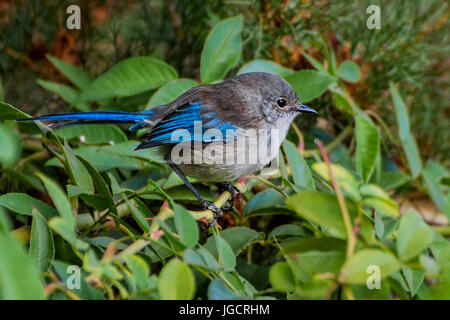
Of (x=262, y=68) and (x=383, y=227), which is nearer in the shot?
(x=383, y=227)

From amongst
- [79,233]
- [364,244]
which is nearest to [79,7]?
[79,233]

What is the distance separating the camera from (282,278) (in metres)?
1.37

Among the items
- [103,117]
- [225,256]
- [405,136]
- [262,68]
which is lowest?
[225,256]

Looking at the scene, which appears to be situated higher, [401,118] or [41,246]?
[401,118]

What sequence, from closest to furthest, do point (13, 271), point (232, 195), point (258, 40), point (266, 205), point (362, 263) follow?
1. point (13, 271)
2. point (362, 263)
3. point (266, 205)
4. point (232, 195)
5. point (258, 40)

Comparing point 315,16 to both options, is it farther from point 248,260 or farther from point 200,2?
point 248,260

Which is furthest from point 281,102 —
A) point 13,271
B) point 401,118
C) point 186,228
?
point 13,271

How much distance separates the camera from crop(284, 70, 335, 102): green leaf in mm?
2684

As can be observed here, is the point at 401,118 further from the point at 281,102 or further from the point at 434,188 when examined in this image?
the point at 281,102

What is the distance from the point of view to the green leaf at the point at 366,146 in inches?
87.4

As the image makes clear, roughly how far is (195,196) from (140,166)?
309 millimetres

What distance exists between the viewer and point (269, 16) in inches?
128

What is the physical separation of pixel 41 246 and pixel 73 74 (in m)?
1.57

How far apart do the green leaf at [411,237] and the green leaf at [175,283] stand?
1.42 ft
